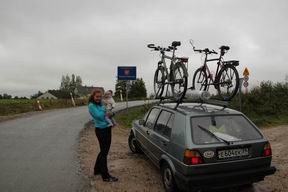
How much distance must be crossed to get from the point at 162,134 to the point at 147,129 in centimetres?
104

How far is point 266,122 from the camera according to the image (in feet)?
52.5

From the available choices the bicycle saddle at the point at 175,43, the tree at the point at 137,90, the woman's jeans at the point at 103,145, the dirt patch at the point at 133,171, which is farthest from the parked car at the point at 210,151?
the tree at the point at 137,90

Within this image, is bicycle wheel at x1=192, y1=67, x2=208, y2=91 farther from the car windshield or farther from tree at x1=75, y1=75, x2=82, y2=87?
tree at x1=75, y1=75, x2=82, y2=87

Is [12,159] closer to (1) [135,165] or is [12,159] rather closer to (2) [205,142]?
(1) [135,165]

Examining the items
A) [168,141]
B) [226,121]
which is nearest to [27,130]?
[168,141]

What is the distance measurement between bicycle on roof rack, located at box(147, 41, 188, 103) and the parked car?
7.53 feet

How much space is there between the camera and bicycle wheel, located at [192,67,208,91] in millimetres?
8396

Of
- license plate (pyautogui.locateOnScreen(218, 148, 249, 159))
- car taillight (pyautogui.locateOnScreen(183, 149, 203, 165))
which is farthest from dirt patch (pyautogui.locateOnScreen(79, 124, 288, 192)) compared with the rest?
car taillight (pyautogui.locateOnScreen(183, 149, 203, 165))

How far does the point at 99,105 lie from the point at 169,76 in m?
3.37

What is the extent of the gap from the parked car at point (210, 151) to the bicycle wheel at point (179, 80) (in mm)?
2146

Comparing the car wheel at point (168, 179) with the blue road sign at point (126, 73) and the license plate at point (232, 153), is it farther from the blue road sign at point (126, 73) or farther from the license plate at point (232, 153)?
the blue road sign at point (126, 73)

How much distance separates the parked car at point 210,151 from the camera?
14.3 ft

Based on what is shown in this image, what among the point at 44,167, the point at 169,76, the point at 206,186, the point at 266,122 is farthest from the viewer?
the point at 266,122

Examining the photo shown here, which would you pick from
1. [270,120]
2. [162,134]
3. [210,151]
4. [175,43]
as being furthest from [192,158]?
[270,120]
